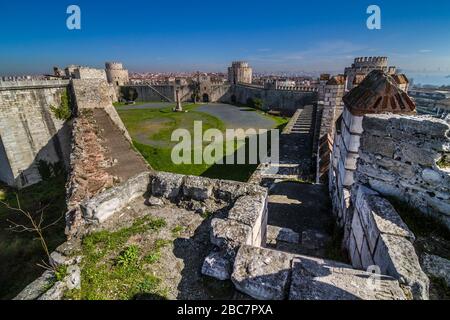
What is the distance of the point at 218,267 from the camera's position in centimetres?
302

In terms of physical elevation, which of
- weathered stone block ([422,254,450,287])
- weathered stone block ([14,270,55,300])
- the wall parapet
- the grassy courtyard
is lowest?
the grassy courtyard

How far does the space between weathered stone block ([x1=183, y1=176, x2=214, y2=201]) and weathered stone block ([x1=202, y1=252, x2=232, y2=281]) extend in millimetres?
1565

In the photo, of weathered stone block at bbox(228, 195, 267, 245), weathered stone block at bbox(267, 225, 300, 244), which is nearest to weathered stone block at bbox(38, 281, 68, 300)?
weathered stone block at bbox(228, 195, 267, 245)

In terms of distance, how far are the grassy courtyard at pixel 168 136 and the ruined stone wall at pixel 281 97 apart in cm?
359

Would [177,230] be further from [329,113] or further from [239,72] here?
[239,72]

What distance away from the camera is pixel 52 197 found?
15008 mm

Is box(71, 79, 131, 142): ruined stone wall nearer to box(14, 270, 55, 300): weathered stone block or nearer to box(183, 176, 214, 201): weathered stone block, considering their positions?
box(183, 176, 214, 201): weathered stone block

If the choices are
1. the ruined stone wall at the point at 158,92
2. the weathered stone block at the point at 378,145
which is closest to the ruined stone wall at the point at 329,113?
the weathered stone block at the point at 378,145

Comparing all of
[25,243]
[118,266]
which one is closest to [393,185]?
[118,266]

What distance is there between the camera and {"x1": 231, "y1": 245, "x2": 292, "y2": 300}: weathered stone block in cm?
254

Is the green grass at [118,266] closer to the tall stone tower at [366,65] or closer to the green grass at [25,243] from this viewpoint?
the green grass at [25,243]
